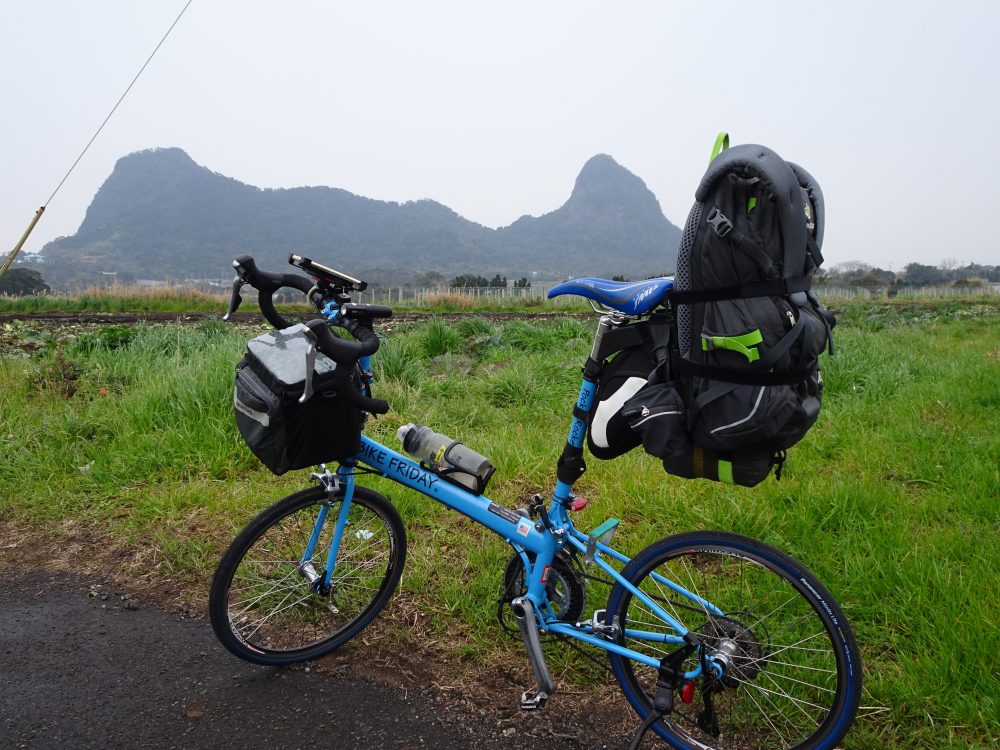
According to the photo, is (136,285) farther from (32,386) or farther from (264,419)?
(264,419)

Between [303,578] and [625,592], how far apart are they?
1.57 metres

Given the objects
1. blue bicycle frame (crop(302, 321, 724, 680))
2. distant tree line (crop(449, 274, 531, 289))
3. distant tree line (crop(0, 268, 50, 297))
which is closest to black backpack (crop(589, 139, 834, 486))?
blue bicycle frame (crop(302, 321, 724, 680))

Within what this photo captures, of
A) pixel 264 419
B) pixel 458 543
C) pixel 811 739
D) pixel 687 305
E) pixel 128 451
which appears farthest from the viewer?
pixel 128 451

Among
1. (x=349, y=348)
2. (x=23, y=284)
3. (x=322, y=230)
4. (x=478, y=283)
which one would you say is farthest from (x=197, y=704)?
(x=322, y=230)

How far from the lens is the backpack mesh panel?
1879mm

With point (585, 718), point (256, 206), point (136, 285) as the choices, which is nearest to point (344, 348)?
point (585, 718)

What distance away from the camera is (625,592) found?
2.29m

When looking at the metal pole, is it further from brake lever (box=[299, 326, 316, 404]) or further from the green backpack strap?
the green backpack strap

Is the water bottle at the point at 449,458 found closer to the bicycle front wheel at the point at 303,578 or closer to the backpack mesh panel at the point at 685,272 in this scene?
the bicycle front wheel at the point at 303,578

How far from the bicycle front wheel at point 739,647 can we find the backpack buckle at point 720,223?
1042 mm

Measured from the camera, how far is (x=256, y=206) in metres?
116

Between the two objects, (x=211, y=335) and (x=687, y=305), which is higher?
(x=687, y=305)

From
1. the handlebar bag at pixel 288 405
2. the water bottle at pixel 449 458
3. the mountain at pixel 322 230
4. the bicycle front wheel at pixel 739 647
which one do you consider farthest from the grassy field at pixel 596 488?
the mountain at pixel 322 230

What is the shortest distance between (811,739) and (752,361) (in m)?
1.36
